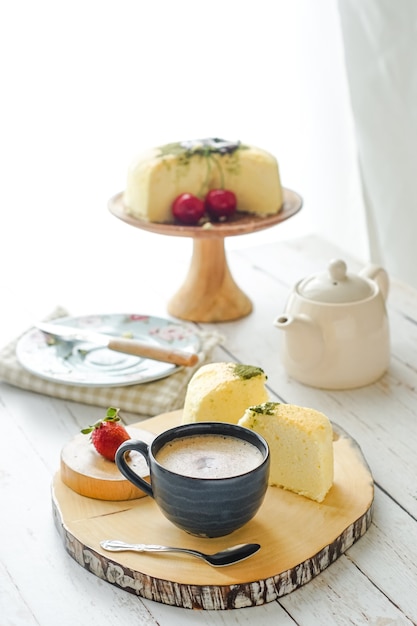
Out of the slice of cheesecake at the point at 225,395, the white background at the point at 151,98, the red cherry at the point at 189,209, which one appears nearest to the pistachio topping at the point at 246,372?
the slice of cheesecake at the point at 225,395

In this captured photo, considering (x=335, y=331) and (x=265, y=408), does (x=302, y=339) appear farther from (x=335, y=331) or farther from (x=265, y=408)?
(x=265, y=408)

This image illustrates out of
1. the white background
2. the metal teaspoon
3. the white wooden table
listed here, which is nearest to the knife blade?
the white wooden table

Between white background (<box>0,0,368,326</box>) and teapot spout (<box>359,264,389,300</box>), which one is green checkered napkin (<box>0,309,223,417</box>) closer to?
teapot spout (<box>359,264,389,300</box>)

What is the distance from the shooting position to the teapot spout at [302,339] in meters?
1.50

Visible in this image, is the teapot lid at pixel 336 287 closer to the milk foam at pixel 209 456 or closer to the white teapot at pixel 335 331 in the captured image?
the white teapot at pixel 335 331

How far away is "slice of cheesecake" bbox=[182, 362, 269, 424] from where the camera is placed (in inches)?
49.4

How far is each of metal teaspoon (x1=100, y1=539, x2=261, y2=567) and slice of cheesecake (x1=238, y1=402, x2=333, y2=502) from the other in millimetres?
125

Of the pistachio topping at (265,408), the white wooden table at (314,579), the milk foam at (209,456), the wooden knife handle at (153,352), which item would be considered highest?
the milk foam at (209,456)

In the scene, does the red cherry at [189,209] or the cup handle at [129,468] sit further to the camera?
the red cherry at [189,209]

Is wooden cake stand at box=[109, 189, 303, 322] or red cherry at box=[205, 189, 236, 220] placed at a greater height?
red cherry at box=[205, 189, 236, 220]

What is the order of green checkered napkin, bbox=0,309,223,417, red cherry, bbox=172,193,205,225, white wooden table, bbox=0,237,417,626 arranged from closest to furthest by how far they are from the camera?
1. white wooden table, bbox=0,237,417,626
2. green checkered napkin, bbox=0,309,223,417
3. red cherry, bbox=172,193,205,225

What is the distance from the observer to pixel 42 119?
8.91ft

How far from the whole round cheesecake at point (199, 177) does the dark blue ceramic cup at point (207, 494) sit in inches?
30.1

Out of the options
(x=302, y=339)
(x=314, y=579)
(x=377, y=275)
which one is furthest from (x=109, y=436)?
(x=377, y=275)
